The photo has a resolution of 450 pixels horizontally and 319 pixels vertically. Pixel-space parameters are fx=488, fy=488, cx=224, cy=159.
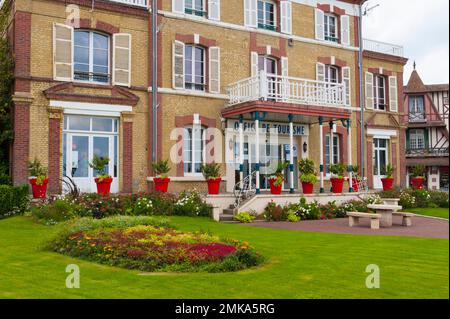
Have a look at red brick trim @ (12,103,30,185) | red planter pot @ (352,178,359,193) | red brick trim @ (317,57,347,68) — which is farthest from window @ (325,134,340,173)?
red brick trim @ (12,103,30,185)

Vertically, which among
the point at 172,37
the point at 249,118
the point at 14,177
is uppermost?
the point at 172,37

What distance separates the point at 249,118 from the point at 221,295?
13658 mm

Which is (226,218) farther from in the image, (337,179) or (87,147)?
(87,147)

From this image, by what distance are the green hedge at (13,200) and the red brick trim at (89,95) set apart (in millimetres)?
3262

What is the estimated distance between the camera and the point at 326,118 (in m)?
19.2

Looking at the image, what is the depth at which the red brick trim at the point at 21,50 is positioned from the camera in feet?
49.9

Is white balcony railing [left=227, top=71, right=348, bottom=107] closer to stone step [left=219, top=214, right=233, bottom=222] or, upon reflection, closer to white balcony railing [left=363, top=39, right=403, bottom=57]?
stone step [left=219, top=214, right=233, bottom=222]

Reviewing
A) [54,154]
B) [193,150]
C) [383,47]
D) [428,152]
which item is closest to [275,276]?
[54,154]

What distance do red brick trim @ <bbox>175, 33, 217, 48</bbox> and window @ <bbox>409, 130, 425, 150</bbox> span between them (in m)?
26.3

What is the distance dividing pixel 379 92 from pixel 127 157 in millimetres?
13540

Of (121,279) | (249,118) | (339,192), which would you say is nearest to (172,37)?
(249,118)

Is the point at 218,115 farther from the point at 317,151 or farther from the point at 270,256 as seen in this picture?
the point at 270,256

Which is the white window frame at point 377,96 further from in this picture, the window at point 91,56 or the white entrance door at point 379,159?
the window at point 91,56

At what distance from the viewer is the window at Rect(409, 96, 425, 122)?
39438 millimetres
